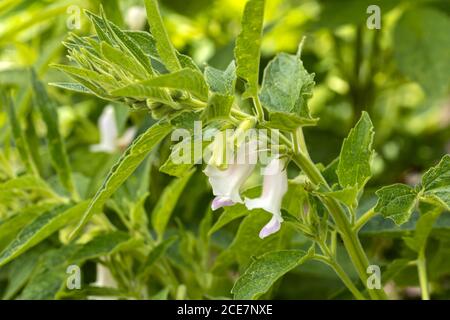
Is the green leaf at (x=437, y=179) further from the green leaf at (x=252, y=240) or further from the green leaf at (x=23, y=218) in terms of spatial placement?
the green leaf at (x=23, y=218)

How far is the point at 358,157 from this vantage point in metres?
0.54

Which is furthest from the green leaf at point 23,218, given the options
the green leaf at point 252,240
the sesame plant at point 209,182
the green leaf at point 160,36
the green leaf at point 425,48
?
the green leaf at point 425,48

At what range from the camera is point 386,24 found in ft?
4.11

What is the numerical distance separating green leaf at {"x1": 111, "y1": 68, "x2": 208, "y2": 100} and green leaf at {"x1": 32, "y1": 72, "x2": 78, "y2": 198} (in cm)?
33

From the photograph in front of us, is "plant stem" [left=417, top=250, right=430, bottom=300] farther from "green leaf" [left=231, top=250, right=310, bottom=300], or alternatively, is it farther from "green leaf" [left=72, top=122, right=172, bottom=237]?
"green leaf" [left=72, top=122, right=172, bottom=237]

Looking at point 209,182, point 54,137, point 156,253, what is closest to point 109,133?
point 54,137

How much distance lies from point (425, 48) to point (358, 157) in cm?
55

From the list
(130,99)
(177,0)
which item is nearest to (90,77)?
(130,99)

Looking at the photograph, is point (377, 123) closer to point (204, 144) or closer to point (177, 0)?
point (177, 0)

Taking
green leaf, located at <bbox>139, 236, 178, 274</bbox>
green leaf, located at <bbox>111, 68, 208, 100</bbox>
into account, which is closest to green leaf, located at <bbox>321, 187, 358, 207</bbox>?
green leaf, located at <bbox>111, 68, 208, 100</bbox>

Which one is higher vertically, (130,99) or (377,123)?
(377,123)

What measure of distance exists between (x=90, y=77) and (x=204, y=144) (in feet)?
0.25

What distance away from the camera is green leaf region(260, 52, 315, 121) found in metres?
0.53

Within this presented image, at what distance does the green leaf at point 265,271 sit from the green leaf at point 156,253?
147 mm
